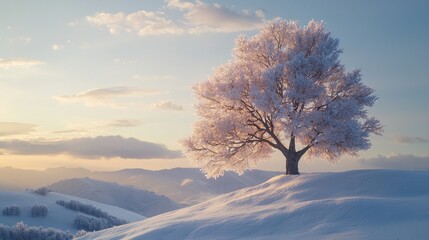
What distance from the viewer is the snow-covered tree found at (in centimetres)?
2702

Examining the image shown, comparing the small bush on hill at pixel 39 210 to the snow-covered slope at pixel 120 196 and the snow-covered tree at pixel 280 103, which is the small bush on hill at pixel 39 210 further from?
the snow-covered slope at pixel 120 196

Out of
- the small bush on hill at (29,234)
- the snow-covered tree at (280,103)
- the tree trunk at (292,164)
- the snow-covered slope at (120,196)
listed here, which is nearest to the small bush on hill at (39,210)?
the small bush on hill at (29,234)

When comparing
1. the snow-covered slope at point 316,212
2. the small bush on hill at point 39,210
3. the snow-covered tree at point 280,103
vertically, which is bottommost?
the small bush on hill at point 39,210

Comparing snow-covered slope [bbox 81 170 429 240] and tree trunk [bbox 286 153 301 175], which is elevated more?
tree trunk [bbox 286 153 301 175]

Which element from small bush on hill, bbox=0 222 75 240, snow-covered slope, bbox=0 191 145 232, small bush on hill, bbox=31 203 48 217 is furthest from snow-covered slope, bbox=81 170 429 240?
small bush on hill, bbox=31 203 48 217

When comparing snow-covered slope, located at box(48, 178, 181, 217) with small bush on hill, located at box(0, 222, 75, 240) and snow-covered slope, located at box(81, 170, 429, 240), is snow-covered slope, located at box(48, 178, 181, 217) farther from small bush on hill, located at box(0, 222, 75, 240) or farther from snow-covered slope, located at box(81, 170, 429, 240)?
snow-covered slope, located at box(81, 170, 429, 240)

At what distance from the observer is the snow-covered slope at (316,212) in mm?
16625

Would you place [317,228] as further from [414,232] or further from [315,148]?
[315,148]

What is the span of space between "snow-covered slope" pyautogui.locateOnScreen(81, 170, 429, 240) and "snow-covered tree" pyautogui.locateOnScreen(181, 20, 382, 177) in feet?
9.16

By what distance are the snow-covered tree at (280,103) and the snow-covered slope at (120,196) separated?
73.8 metres

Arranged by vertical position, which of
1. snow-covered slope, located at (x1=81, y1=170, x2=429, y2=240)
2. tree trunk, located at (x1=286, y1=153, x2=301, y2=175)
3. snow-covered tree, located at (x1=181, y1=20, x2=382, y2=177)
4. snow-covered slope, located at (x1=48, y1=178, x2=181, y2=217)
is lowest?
snow-covered slope, located at (x1=48, y1=178, x2=181, y2=217)

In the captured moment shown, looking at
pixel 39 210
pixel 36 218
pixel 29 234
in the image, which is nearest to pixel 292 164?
pixel 29 234

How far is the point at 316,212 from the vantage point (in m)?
18.8

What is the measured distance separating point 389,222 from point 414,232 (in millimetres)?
1919
